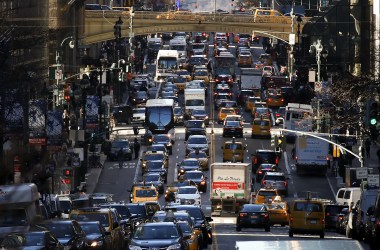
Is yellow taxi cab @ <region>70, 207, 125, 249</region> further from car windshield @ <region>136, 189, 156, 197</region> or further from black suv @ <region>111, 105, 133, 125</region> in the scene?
black suv @ <region>111, 105, 133, 125</region>

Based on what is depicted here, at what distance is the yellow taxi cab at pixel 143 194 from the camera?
7081 cm

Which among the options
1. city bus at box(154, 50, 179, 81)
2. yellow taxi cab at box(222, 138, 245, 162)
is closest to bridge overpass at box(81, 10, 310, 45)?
city bus at box(154, 50, 179, 81)

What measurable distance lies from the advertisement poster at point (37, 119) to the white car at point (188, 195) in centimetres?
717

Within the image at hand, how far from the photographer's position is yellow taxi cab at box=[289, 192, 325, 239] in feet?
176

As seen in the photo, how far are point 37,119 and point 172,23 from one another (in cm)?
8349

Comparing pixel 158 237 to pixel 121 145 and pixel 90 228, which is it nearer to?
pixel 90 228

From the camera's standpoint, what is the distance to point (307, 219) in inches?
2116

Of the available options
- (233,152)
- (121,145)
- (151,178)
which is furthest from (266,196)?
(121,145)

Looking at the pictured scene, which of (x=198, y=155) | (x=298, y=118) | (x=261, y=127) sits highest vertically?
(x=298, y=118)

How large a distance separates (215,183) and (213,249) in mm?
26680

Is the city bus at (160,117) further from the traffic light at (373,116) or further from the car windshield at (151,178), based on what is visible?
the traffic light at (373,116)

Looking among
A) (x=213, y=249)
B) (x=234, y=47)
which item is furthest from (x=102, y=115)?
(x=234, y=47)

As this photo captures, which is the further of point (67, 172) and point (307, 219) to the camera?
point (67, 172)

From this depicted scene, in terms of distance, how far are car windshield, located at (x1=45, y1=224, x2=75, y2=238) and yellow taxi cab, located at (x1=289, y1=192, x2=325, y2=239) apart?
751 inches
